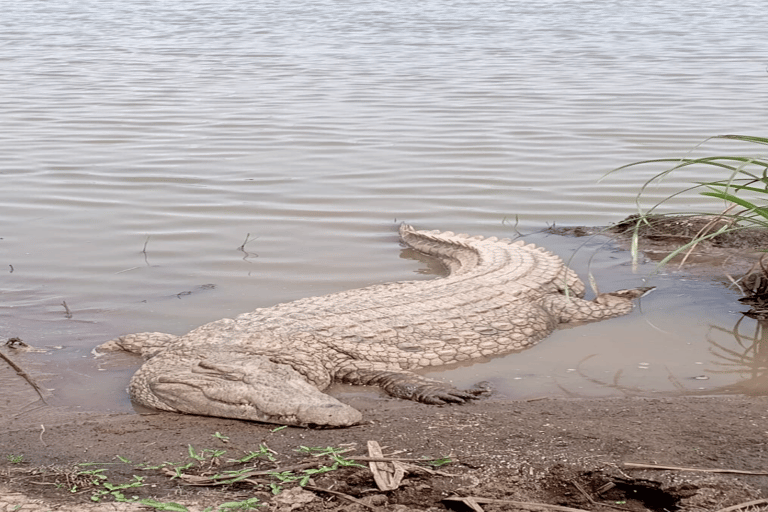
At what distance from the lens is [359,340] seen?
4461mm

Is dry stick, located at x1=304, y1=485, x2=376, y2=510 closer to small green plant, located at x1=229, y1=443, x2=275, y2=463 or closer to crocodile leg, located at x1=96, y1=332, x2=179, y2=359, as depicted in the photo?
small green plant, located at x1=229, y1=443, x2=275, y2=463

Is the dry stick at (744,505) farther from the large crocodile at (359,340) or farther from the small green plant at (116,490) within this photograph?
the small green plant at (116,490)

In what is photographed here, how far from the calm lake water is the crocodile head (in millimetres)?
283

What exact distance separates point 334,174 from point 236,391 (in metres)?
4.65

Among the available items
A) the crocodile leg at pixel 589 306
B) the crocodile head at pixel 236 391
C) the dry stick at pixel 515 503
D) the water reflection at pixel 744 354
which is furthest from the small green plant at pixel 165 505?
the crocodile leg at pixel 589 306

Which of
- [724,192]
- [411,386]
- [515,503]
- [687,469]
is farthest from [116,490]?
[724,192]

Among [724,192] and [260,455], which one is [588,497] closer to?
[260,455]

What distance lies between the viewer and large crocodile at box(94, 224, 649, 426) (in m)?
3.76

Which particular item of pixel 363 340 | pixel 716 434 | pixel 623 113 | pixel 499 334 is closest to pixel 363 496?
pixel 716 434

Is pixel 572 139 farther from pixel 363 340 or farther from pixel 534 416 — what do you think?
pixel 534 416

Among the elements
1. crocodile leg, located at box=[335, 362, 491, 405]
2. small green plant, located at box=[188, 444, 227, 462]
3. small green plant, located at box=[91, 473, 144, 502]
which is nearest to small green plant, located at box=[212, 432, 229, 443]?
small green plant, located at box=[188, 444, 227, 462]

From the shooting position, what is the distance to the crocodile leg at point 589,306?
5.12 metres

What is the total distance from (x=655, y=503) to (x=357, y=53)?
48.3ft

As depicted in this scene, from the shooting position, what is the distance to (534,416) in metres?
3.49
